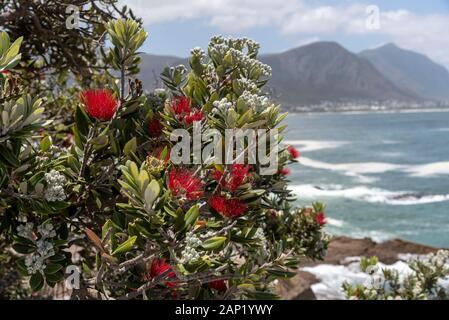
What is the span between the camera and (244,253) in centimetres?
335

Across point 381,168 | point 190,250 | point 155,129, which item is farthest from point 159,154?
point 381,168

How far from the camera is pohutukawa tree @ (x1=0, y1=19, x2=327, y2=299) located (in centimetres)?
191

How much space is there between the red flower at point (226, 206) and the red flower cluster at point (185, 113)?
38 cm

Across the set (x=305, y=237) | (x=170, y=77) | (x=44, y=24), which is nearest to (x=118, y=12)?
(x=44, y=24)

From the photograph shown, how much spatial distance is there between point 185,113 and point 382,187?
45.7m

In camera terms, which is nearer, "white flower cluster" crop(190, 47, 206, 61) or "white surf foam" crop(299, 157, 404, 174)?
"white flower cluster" crop(190, 47, 206, 61)

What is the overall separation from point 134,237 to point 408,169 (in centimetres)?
5834

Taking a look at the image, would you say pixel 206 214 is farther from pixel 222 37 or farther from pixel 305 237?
pixel 305 237

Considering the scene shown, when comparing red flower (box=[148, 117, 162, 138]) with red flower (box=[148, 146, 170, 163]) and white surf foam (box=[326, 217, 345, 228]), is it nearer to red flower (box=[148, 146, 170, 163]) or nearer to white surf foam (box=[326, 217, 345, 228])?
red flower (box=[148, 146, 170, 163])

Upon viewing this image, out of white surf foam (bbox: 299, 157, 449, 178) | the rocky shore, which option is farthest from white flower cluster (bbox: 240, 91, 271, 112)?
white surf foam (bbox: 299, 157, 449, 178)

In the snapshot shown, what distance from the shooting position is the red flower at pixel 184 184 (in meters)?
1.99

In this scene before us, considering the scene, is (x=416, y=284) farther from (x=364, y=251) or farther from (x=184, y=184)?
(x=364, y=251)

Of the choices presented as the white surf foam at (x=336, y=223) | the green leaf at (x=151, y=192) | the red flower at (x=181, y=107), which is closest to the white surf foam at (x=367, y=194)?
the white surf foam at (x=336, y=223)

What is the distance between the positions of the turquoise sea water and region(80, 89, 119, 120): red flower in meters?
9.98
